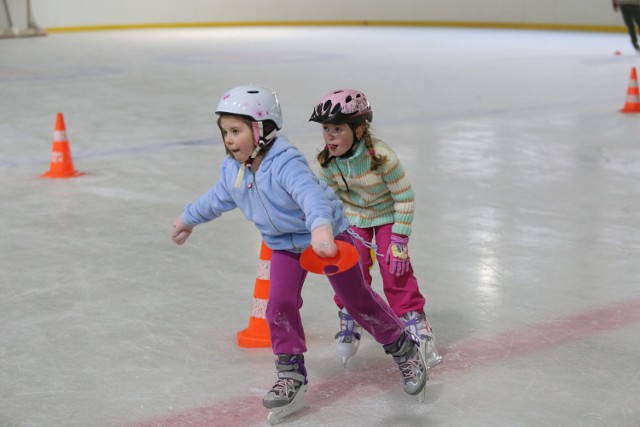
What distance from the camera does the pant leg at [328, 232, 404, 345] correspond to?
10.3 feet

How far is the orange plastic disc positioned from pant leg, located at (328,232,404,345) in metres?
0.25

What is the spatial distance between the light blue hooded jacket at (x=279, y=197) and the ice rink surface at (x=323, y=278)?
1.82 ft

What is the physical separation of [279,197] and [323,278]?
156 centimetres

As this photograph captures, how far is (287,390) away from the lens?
314cm

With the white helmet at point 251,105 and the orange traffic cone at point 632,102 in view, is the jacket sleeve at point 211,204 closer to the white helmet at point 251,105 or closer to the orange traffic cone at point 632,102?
the white helmet at point 251,105

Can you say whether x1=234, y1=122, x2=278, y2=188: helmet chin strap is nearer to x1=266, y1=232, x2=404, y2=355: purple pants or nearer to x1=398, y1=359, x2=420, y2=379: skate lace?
x1=266, y1=232, x2=404, y2=355: purple pants

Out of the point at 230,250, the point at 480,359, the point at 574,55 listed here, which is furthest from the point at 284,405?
the point at 574,55

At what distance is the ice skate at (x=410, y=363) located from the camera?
3.24 m

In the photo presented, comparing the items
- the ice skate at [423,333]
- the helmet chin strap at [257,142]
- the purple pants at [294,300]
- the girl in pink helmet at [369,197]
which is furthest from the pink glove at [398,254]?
the helmet chin strap at [257,142]

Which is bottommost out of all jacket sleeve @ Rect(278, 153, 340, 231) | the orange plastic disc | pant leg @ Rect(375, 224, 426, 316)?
pant leg @ Rect(375, 224, 426, 316)

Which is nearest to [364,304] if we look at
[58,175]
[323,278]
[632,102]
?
[323,278]

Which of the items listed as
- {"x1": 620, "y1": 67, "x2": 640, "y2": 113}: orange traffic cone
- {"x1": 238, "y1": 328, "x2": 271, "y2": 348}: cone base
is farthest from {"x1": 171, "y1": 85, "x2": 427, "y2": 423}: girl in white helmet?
{"x1": 620, "y1": 67, "x2": 640, "y2": 113}: orange traffic cone

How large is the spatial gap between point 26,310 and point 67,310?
0.17m

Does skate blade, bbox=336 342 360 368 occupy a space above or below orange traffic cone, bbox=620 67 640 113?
above
